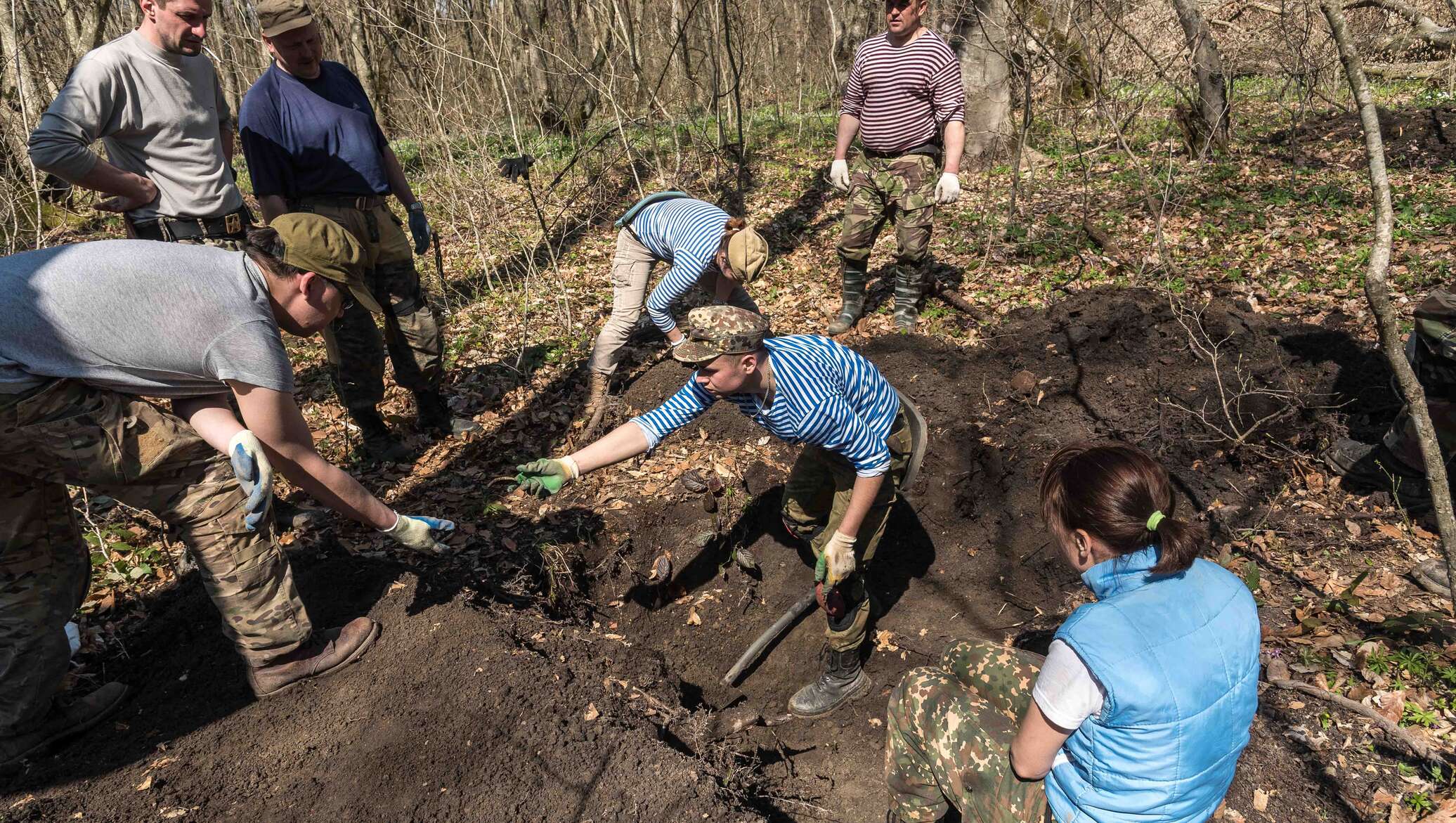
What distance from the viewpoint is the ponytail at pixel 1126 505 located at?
158 centimetres

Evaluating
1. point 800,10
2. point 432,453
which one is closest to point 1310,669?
point 432,453

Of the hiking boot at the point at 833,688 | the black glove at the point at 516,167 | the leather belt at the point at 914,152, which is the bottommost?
the hiking boot at the point at 833,688

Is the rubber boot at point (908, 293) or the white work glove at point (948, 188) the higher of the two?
the white work glove at point (948, 188)

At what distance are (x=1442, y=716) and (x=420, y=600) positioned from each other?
3835 mm

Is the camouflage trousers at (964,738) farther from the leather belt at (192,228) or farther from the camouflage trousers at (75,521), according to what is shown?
the leather belt at (192,228)

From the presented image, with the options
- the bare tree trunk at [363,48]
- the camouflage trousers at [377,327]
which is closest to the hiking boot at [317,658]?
the camouflage trousers at [377,327]

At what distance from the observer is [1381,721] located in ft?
8.39

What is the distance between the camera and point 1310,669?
2.86m

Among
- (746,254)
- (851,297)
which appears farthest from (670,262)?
(851,297)

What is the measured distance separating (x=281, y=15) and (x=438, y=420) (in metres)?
2.35

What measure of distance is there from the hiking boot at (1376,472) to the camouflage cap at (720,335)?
10.8ft

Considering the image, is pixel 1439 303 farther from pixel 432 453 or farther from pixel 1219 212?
pixel 432 453

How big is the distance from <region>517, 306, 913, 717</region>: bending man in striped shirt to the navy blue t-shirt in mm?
2487

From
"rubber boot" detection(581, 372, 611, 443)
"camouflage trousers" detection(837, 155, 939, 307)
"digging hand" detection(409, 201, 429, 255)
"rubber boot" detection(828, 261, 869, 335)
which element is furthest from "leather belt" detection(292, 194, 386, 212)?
"rubber boot" detection(828, 261, 869, 335)
